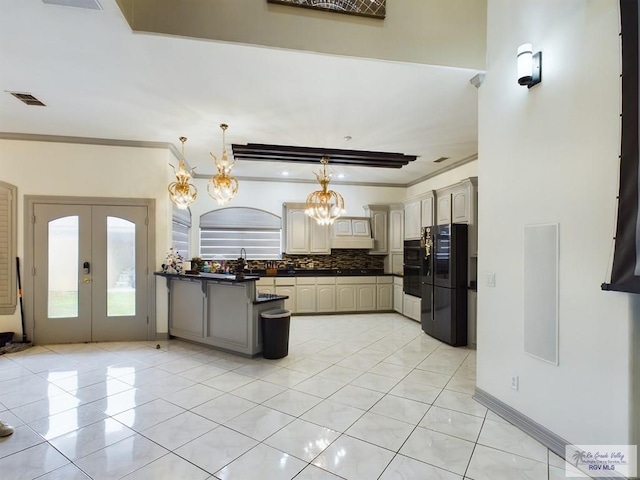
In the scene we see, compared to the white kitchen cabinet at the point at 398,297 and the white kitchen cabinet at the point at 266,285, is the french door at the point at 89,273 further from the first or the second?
the white kitchen cabinet at the point at 398,297

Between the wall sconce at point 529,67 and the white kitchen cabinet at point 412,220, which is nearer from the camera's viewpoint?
the wall sconce at point 529,67

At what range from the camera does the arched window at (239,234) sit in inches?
286

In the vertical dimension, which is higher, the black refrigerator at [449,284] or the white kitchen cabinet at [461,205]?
the white kitchen cabinet at [461,205]

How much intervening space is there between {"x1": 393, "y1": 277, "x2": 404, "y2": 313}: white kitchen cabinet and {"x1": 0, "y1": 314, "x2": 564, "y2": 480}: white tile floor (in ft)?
7.77

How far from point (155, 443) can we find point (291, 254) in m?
5.19

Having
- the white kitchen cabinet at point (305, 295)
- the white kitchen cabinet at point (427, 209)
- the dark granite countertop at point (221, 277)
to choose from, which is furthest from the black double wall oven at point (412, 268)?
the dark granite countertop at point (221, 277)

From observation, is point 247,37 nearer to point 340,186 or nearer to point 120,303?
point 120,303

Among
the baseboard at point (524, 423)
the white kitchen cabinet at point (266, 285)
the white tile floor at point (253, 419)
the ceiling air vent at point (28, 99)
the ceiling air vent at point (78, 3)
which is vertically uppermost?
the ceiling air vent at point (78, 3)

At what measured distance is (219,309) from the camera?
463 cm

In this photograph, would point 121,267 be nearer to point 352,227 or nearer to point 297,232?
point 297,232

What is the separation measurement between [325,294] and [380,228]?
206 centimetres

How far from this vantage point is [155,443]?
8.05ft

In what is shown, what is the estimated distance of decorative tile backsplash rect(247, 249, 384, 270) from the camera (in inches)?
295

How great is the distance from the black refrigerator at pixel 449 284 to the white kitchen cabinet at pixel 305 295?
2.57 m
